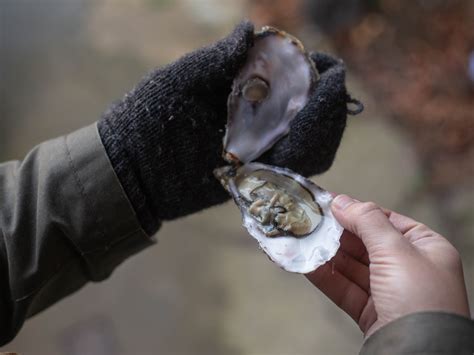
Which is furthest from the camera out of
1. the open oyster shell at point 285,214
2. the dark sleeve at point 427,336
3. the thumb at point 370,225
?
the open oyster shell at point 285,214

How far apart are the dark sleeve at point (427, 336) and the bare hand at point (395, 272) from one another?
15 mm

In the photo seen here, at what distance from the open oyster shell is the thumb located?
1.8 inches

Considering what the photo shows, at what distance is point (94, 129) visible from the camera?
2.74 feet

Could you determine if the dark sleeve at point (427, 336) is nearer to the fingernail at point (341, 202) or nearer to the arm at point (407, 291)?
the arm at point (407, 291)

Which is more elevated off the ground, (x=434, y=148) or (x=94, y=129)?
(x=94, y=129)

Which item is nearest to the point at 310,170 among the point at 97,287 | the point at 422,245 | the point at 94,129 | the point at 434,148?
the point at 422,245

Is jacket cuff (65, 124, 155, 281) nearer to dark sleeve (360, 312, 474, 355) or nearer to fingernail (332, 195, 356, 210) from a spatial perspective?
fingernail (332, 195, 356, 210)

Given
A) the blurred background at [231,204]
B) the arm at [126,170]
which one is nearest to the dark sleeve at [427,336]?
the arm at [126,170]

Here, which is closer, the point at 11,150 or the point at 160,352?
the point at 160,352

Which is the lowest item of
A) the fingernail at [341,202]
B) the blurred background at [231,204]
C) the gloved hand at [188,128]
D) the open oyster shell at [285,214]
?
the blurred background at [231,204]

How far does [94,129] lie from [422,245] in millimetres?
525

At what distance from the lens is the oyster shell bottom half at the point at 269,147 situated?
0.80 m

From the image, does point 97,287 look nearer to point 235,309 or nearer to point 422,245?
point 235,309

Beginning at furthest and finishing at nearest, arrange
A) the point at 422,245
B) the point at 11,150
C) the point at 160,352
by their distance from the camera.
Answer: the point at 11,150 < the point at 160,352 < the point at 422,245
